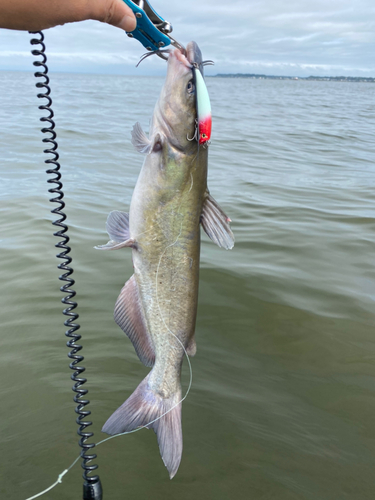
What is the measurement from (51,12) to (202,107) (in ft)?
2.45

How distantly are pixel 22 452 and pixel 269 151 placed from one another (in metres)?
11.8

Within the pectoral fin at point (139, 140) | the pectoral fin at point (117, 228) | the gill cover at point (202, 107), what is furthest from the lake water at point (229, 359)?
the gill cover at point (202, 107)

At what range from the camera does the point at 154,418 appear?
2.37m

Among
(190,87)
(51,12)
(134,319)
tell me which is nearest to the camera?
(51,12)

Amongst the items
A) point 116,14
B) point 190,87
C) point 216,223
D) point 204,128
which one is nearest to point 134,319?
point 216,223

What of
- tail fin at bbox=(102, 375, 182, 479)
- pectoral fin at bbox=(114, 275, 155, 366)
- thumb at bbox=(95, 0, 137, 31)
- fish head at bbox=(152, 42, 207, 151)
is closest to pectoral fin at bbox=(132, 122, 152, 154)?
fish head at bbox=(152, 42, 207, 151)

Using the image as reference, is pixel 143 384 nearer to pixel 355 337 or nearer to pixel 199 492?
pixel 199 492

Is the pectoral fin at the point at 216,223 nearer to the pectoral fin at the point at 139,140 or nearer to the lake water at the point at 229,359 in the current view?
the pectoral fin at the point at 139,140

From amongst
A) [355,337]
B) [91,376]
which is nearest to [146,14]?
[91,376]

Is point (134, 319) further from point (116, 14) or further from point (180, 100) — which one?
point (116, 14)

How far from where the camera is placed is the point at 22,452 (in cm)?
270

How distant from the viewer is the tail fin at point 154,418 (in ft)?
7.35

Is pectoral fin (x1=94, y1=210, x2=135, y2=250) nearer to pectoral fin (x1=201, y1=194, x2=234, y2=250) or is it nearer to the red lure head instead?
pectoral fin (x1=201, y1=194, x2=234, y2=250)

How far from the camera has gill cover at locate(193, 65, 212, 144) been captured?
196 cm
